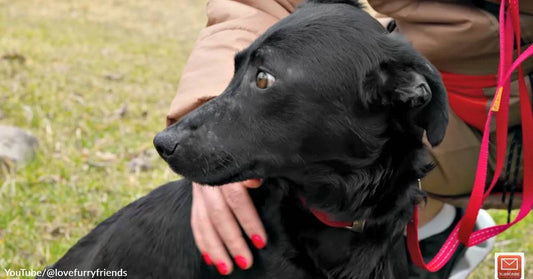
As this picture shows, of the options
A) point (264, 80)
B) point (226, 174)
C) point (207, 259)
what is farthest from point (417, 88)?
point (207, 259)

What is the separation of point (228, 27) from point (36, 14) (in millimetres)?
10232

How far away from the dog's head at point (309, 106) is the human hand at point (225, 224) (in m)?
0.20

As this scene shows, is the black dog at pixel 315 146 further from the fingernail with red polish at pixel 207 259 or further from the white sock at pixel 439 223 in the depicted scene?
the white sock at pixel 439 223

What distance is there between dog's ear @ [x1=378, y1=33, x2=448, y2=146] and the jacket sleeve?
0.72 m

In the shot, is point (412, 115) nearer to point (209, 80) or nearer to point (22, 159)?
point (209, 80)

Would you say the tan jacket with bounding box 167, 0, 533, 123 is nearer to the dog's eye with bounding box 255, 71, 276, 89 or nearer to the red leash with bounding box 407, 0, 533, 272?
the red leash with bounding box 407, 0, 533, 272

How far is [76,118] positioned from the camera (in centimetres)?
585

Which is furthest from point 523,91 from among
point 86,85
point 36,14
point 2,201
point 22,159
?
point 36,14

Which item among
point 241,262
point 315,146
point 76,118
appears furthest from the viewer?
point 76,118

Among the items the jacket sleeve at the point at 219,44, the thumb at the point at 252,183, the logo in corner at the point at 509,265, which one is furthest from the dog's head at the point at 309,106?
the logo in corner at the point at 509,265

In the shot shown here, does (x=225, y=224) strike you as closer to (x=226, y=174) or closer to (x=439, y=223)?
(x=226, y=174)

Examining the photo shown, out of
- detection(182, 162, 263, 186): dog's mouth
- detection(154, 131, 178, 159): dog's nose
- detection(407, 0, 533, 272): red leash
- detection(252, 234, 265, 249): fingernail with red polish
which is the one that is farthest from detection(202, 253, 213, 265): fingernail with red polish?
detection(407, 0, 533, 272): red leash

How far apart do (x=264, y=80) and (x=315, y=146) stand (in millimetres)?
250

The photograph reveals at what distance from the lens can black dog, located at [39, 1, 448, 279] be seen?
1.98m
